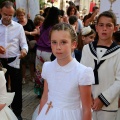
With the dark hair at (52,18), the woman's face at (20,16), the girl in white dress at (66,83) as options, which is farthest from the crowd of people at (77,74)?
the woman's face at (20,16)

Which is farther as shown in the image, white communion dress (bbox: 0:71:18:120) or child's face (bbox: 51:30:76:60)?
white communion dress (bbox: 0:71:18:120)

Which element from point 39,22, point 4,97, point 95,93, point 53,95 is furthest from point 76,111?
point 39,22

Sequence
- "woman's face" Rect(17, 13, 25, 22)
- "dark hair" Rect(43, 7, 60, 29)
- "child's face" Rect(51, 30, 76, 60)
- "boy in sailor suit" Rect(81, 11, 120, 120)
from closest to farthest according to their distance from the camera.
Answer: "child's face" Rect(51, 30, 76, 60) → "boy in sailor suit" Rect(81, 11, 120, 120) → "dark hair" Rect(43, 7, 60, 29) → "woman's face" Rect(17, 13, 25, 22)

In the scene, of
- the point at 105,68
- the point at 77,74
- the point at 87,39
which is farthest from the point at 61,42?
the point at 87,39

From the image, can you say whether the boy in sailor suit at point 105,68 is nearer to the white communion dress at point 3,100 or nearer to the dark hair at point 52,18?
the white communion dress at point 3,100

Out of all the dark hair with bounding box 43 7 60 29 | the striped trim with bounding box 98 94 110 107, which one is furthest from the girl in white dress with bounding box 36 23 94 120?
the dark hair with bounding box 43 7 60 29

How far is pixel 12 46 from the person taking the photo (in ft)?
10.8

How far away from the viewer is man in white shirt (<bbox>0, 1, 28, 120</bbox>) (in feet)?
10.4

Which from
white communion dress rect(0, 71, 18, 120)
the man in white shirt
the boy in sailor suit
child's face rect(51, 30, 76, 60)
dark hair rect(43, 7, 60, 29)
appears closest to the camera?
child's face rect(51, 30, 76, 60)

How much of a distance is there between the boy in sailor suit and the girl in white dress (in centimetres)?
39

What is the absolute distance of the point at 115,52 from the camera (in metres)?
2.10

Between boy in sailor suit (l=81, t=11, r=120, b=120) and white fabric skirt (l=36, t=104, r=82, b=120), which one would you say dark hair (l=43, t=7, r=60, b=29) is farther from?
white fabric skirt (l=36, t=104, r=82, b=120)

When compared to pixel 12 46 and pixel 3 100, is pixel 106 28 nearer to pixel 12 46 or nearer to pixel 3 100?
pixel 3 100

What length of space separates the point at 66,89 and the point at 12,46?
1.73 metres
